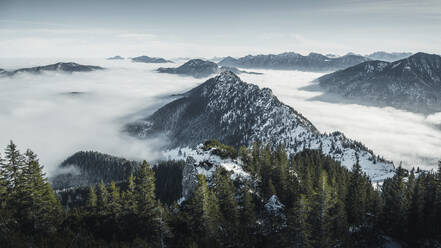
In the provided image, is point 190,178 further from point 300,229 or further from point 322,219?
point 322,219

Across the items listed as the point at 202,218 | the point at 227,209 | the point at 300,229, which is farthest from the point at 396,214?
the point at 202,218

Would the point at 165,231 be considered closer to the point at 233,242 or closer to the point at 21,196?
the point at 233,242

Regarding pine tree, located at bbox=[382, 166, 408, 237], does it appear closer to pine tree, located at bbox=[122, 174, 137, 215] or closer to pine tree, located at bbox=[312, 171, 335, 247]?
pine tree, located at bbox=[312, 171, 335, 247]

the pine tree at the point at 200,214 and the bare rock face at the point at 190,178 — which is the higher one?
the pine tree at the point at 200,214

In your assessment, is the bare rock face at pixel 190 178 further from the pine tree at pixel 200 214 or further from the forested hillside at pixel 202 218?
the pine tree at pixel 200 214

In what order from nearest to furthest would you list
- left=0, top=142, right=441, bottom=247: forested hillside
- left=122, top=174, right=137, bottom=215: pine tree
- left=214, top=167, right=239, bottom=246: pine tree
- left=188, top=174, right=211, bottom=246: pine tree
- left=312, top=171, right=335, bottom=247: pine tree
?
left=0, top=142, right=441, bottom=247: forested hillside, left=312, top=171, right=335, bottom=247: pine tree, left=188, top=174, right=211, bottom=246: pine tree, left=122, top=174, right=137, bottom=215: pine tree, left=214, top=167, right=239, bottom=246: pine tree

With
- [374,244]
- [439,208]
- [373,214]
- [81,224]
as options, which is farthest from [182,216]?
[439,208]

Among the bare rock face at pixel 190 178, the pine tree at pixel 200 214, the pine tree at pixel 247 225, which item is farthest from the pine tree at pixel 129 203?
the bare rock face at pixel 190 178

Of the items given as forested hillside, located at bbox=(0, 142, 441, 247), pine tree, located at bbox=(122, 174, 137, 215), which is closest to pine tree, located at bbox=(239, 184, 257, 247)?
forested hillside, located at bbox=(0, 142, 441, 247)
